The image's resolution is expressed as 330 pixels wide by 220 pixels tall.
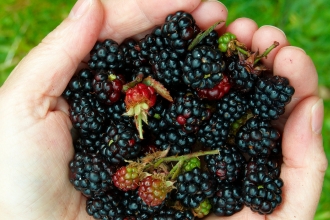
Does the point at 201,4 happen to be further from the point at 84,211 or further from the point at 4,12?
the point at 4,12

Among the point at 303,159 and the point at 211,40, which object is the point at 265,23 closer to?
the point at 211,40

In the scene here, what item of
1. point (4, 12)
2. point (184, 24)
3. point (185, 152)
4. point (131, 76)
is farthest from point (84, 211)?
point (4, 12)

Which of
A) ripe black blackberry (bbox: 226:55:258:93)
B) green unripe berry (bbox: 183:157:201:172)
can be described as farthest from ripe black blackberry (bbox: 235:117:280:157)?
green unripe berry (bbox: 183:157:201:172)

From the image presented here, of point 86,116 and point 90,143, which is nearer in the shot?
point 86,116

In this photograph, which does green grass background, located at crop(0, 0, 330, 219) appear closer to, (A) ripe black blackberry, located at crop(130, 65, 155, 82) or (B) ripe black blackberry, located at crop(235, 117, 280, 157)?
(A) ripe black blackberry, located at crop(130, 65, 155, 82)

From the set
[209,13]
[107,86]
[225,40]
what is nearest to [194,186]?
[107,86]

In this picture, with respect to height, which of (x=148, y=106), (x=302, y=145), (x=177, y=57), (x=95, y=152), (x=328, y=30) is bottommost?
(x=328, y=30)

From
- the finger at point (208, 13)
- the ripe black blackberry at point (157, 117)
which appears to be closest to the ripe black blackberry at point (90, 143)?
the ripe black blackberry at point (157, 117)
